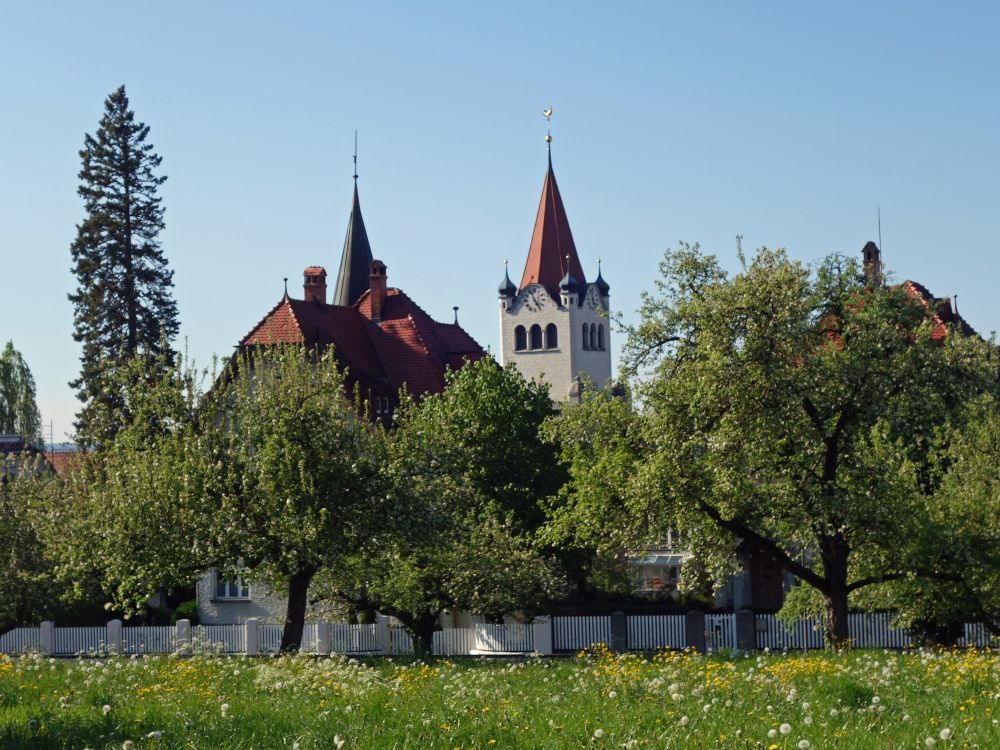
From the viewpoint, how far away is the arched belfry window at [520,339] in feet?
350

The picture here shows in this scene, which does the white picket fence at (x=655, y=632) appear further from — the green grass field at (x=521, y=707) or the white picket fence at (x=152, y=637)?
the green grass field at (x=521, y=707)

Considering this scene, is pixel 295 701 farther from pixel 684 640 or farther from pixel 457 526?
pixel 684 640

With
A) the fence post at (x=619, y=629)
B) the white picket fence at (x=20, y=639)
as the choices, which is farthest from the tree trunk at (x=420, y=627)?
the white picket fence at (x=20, y=639)

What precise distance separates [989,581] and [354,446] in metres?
12.7

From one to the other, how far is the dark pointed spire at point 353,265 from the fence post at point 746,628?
59305 millimetres

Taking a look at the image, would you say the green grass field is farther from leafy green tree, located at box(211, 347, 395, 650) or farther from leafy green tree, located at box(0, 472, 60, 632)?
leafy green tree, located at box(0, 472, 60, 632)

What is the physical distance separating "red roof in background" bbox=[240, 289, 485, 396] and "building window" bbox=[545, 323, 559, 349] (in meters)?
25.7

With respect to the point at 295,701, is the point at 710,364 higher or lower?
higher

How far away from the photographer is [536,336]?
10650 cm

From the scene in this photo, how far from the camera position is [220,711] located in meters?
14.0

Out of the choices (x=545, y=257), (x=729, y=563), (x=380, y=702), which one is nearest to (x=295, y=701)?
(x=380, y=702)

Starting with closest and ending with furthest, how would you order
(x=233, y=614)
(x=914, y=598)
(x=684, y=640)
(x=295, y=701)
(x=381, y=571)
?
(x=295, y=701) → (x=914, y=598) → (x=381, y=571) → (x=684, y=640) → (x=233, y=614)

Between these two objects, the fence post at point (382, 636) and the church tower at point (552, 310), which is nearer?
the fence post at point (382, 636)

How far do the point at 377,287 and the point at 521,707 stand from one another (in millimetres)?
65793
